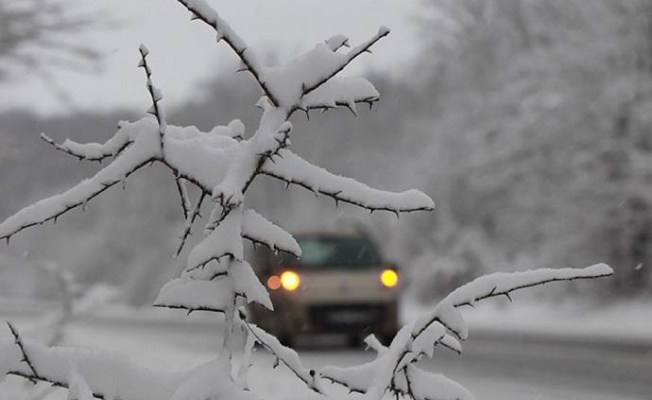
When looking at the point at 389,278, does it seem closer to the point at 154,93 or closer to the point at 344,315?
the point at 344,315

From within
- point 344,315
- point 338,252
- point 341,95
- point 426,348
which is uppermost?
point 338,252

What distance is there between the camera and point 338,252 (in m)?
16.5

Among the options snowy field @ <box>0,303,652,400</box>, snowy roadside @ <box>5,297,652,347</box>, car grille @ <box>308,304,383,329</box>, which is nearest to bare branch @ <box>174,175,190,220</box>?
snowy field @ <box>0,303,652,400</box>

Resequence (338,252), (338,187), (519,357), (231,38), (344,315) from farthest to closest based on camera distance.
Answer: (338,252), (344,315), (519,357), (338,187), (231,38)

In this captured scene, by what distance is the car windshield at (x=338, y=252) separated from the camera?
16188 mm

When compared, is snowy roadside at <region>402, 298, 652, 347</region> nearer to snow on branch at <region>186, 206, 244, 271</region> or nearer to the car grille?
the car grille

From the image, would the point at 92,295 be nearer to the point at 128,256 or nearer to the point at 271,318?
the point at 271,318

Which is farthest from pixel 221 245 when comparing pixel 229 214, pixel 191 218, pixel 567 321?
pixel 567 321

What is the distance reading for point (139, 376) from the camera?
5.87 ft

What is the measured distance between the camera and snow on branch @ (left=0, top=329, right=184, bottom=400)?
1.76 metres

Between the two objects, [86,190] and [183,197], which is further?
[183,197]

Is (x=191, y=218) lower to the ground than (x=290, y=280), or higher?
lower

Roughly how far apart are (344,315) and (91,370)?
45.8ft

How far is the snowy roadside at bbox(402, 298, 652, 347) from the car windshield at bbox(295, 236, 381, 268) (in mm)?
2880
